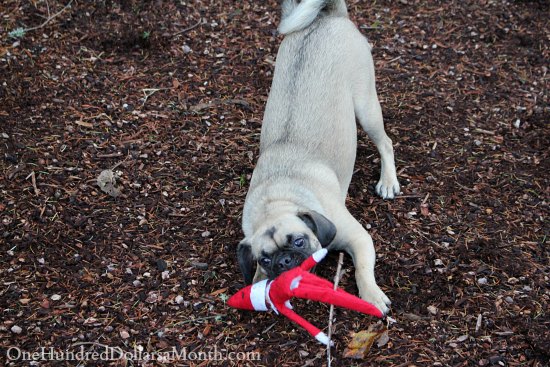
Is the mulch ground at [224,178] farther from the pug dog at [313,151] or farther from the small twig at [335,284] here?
the pug dog at [313,151]

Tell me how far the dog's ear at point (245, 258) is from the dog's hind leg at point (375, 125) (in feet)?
4.81

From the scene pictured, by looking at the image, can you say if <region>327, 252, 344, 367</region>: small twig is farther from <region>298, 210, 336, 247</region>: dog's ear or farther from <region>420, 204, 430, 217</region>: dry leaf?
<region>420, 204, 430, 217</region>: dry leaf

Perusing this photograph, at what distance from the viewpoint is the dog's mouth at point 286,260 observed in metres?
4.04

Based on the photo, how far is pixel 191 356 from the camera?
162 inches

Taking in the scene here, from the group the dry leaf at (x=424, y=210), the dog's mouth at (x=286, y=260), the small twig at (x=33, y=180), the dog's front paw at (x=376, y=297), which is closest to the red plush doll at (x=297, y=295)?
the dog's mouth at (x=286, y=260)

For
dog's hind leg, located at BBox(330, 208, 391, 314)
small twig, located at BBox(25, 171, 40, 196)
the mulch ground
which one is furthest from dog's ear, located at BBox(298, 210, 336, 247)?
small twig, located at BBox(25, 171, 40, 196)

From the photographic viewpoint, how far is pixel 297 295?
376 centimetres

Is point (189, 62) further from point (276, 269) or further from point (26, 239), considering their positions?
point (276, 269)

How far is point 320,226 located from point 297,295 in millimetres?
555

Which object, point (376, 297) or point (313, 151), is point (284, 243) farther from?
point (313, 151)

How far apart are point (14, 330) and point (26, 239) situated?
2.61 ft

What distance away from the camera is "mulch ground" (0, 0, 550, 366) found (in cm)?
423

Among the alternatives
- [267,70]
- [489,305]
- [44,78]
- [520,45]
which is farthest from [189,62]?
[489,305]

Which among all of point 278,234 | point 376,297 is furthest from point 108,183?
point 376,297
